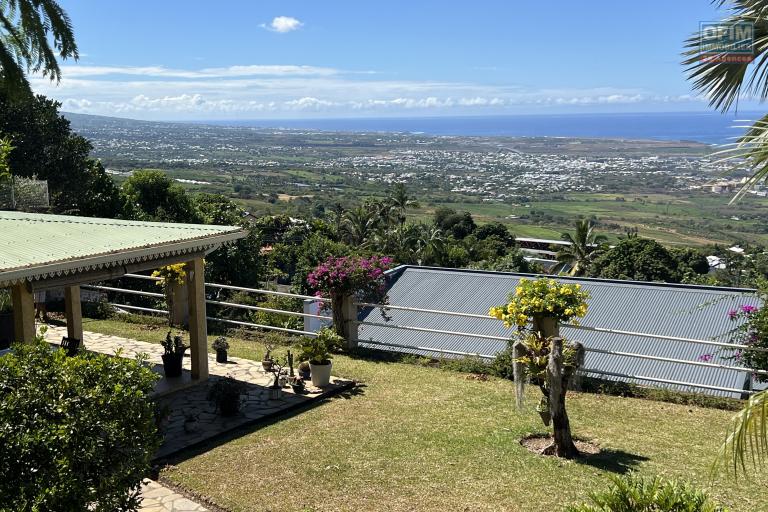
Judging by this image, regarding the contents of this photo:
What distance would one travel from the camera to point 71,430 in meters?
4.22

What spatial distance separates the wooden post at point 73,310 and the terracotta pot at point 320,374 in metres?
3.98

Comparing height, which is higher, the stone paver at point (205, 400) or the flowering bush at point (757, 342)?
the flowering bush at point (757, 342)

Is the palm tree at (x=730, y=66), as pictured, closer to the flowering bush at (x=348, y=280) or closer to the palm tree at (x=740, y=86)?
the palm tree at (x=740, y=86)

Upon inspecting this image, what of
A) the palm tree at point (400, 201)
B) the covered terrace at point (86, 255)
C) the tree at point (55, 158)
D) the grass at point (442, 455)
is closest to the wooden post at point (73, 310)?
the covered terrace at point (86, 255)

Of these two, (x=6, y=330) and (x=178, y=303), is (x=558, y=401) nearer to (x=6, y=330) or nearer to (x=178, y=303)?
(x=6, y=330)

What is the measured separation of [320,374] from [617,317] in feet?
39.8

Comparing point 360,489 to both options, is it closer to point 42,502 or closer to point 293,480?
point 293,480

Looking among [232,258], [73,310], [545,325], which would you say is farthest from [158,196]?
[545,325]

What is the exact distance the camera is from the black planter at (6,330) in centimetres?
922

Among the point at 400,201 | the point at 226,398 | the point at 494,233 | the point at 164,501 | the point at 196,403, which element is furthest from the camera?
the point at 494,233

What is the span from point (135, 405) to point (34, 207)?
44.9 ft

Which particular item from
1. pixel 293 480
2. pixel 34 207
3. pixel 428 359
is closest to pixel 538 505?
pixel 293 480

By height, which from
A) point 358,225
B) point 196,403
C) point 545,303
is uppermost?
point 545,303

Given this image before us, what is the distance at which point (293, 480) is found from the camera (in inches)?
258
